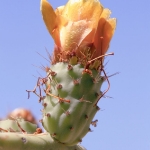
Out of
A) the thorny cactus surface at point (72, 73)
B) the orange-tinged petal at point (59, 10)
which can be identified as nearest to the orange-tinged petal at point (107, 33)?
the thorny cactus surface at point (72, 73)

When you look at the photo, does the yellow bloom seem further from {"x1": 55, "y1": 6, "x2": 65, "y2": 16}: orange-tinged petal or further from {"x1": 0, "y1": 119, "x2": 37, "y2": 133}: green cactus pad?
{"x1": 0, "y1": 119, "x2": 37, "y2": 133}: green cactus pad

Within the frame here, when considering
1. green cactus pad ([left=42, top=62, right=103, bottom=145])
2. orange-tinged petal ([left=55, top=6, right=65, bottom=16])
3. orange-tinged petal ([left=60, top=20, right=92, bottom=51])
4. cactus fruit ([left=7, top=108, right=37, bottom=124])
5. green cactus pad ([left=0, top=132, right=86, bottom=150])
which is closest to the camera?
green cactus pad ([left=0, top=132, right=86, bottom=150])

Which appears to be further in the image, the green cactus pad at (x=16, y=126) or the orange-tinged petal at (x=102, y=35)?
the green cactus pad at (x=16, y=126)

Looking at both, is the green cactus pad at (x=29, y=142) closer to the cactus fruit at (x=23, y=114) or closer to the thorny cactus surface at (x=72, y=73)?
the thorny cactus surface at (x=72, y=73)

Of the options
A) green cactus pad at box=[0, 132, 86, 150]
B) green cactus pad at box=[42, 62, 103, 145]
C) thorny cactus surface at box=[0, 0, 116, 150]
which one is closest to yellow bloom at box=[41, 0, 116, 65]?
thorny cactus surface at box=[0, 0, 116, 150]

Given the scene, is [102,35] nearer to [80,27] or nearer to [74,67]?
[80,27]

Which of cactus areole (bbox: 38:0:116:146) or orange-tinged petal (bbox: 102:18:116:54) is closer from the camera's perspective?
cactus areole (bbox: 38:0:116:146)

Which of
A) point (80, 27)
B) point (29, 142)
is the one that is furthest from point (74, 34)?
point (29, 142)

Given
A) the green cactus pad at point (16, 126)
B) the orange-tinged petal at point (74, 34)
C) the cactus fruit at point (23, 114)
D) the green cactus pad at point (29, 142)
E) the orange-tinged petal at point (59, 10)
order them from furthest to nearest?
1. the cactus fruit at point (23, 114)
2. the green cactus pad at point (16, 126)
3. the orange-tinged petal at point (59, 10)
4. the orange-tinged petal at point (74, 34)
5. the green cactus pad at point (29, 142)

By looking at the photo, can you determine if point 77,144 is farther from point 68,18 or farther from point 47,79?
point 68,18
